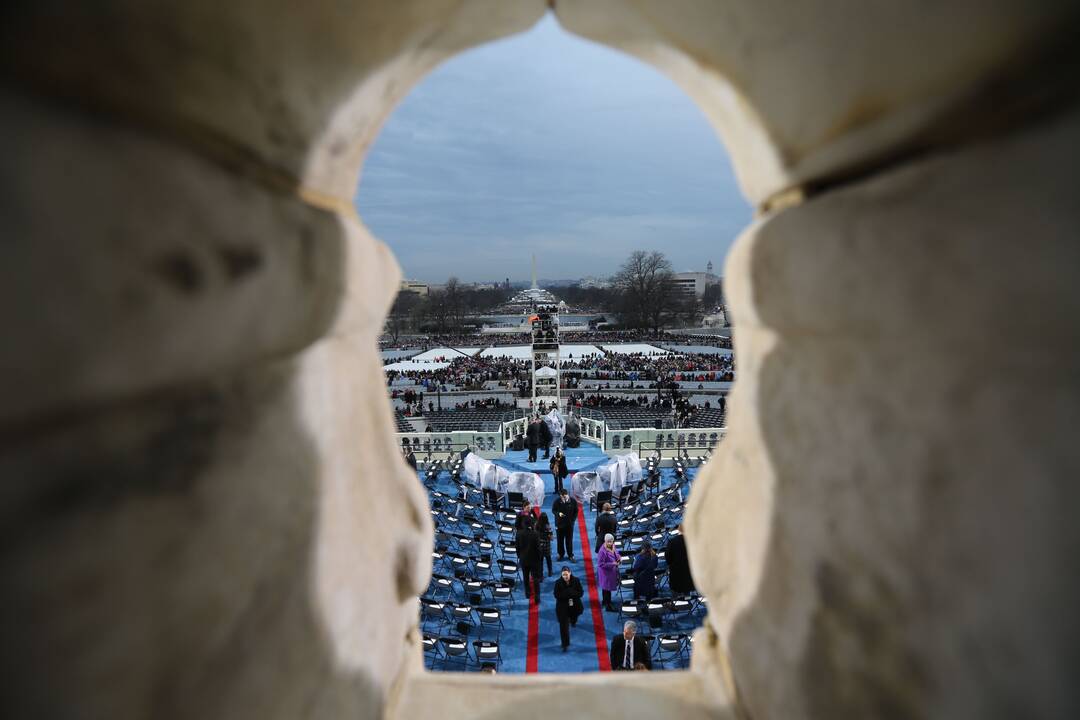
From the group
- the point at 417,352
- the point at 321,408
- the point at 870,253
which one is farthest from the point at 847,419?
the point at 417,352

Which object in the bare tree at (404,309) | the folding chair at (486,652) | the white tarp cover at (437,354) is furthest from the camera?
the bare tree at (404,309)

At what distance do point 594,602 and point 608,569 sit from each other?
77 cm

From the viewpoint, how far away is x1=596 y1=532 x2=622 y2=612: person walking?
7.15 meters

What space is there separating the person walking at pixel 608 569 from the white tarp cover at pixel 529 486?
375 cm

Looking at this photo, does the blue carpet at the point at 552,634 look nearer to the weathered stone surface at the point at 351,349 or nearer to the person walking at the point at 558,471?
the person walking at the point at 558,471

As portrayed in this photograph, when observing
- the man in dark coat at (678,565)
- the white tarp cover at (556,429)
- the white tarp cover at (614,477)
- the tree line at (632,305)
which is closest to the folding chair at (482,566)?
the man in dark coat at (678,565)

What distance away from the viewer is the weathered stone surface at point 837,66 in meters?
0.61

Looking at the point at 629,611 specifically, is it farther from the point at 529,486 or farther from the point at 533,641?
the point at 529,486

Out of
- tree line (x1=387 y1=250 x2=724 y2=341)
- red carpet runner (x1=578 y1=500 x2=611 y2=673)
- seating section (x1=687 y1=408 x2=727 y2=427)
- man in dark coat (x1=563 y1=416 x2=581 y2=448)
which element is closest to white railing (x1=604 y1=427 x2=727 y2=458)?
man in dark coat (x1=563 y1=416 x2=581 y2=448)

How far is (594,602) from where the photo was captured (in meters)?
7.61

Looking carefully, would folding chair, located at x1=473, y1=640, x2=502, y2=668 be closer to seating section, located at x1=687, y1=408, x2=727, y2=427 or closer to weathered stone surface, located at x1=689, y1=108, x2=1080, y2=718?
weathered stone surface, located at x1=689, y1=108, x2=1080, y2=718

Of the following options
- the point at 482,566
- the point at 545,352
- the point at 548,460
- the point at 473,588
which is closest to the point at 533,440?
the point at 548,460

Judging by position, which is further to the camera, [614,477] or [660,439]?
[660,439]

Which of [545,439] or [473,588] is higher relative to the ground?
[545,439]
